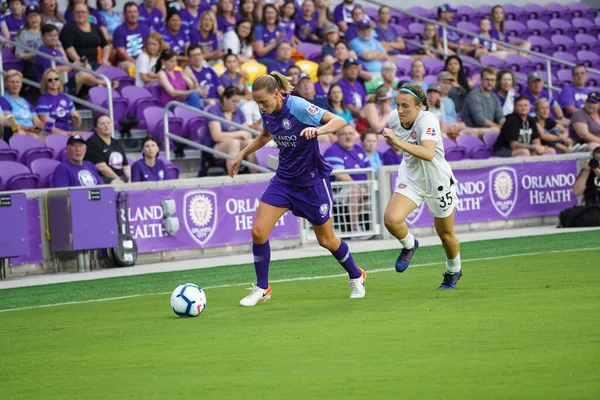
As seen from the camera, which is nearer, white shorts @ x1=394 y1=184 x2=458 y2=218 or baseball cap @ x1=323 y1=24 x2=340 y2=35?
white shorts @ x1=394 y1=184 x2=458 y2=218

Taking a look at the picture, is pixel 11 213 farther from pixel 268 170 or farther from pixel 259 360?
pixel 259 360

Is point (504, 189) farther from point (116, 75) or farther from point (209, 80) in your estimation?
point (116, 75)

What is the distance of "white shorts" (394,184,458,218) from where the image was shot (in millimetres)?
10781

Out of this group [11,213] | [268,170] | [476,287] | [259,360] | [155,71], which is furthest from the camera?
[155,71]

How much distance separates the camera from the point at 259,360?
24.3 ft

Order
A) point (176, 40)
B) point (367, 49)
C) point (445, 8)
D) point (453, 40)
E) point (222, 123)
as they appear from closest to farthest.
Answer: point (222, 123)
point (176, 40)
point (367, 49)
point (453, 40)
point (445, 8)

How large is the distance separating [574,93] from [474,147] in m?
4.85

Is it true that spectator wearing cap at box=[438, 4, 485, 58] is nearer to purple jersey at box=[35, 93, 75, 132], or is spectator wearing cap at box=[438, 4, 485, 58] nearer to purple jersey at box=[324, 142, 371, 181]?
purple jersey at box=[324, 142, 371, 181]

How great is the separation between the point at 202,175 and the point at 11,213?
13.3 ft

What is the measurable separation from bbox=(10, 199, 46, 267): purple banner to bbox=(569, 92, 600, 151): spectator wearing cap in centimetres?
1072

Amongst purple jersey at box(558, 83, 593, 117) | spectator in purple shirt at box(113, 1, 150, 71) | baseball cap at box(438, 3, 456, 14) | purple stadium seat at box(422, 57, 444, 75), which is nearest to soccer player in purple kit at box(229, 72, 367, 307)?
spectator in purple shirt at box(113, 1, 150, 71)

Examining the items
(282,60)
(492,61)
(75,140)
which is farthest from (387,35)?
(75,140)

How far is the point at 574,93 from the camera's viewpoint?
956 inches

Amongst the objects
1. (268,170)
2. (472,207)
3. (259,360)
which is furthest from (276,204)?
(472,207)
